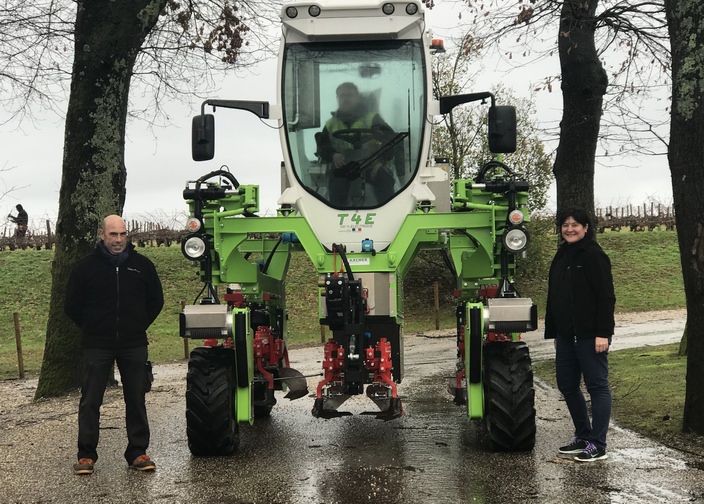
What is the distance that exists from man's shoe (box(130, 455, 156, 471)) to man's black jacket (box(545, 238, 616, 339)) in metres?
3.36

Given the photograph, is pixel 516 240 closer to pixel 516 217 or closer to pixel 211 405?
pixel 516 217

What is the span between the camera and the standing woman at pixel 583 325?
7.61 metres

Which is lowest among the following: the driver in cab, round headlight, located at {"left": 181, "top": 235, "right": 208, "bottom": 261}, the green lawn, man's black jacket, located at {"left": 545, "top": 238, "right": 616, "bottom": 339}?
the green lawn

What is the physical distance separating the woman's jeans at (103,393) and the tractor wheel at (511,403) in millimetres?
2759

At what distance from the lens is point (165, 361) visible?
2056 centimetres

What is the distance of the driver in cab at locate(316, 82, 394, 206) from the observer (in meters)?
8.98

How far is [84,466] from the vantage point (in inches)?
297

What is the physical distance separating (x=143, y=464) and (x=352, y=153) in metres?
3.31

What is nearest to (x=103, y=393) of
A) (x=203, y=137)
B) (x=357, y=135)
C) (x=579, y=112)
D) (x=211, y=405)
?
(x=211, y=405)

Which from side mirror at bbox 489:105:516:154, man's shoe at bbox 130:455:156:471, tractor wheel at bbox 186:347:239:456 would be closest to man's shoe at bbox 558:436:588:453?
side mirror at bbox 489:105:516:154

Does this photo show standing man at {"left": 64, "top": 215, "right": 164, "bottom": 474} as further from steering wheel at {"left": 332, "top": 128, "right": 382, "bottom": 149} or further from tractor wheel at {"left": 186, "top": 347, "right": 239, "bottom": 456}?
steering wheel at {"left": 332, "top": 128, "right": 382, "bottom": 149}

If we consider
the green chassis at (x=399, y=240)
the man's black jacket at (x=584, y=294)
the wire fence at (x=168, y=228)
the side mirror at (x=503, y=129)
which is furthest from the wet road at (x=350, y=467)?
the wire fence at (x=168, y=228)

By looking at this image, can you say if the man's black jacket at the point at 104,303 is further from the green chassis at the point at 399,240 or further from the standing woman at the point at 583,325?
the standing woman at the point at 583,325

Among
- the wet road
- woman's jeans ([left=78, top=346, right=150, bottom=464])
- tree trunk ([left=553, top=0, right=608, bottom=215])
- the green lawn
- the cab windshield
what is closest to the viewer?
the wet road
